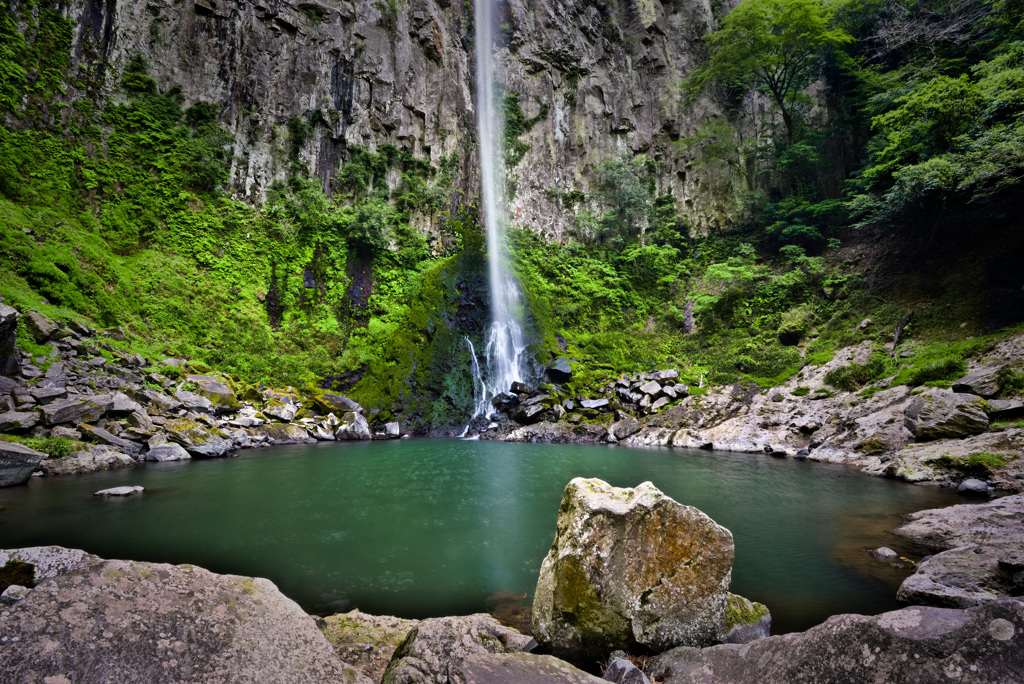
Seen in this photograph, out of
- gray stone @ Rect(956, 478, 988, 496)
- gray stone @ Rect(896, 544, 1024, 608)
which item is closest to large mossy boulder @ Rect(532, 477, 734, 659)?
gray stone @ Rect(896, 544, 1024, 608)

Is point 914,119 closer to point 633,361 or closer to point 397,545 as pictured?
point 633,361

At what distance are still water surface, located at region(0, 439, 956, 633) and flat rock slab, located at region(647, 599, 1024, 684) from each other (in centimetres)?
184

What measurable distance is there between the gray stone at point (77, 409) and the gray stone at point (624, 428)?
1462 centimetres

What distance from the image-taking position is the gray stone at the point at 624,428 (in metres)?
16.0

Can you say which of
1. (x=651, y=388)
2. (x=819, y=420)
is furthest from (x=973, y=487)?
(x=651, y=388)

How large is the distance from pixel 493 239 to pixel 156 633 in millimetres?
24429

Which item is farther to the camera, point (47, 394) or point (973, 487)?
point (47, 394)

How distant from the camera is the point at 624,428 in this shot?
16.1 metres

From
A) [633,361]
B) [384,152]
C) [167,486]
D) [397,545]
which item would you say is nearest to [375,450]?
[167,486]

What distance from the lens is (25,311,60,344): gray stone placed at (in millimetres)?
10657

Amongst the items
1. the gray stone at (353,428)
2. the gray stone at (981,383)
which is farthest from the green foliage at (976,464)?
the gray stone at (353,428)

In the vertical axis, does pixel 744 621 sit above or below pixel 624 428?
above

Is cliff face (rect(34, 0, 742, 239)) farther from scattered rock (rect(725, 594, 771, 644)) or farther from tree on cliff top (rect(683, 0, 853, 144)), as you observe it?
scattered rock (rect(725, 594, 771, 644))

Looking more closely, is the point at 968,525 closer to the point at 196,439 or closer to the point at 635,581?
the point at 635,581
